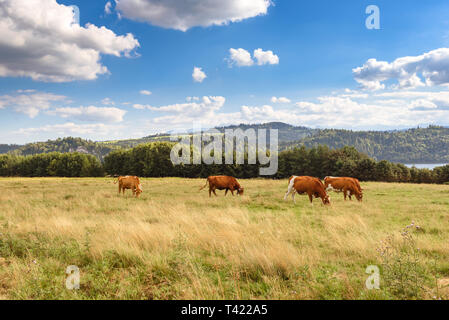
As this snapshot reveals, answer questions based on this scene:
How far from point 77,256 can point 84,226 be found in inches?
108

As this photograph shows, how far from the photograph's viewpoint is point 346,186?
62.5ft

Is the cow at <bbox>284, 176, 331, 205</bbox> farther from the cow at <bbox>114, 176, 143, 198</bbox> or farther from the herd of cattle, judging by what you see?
the cow at <bbox>114, 176, 143, 198</bbox>

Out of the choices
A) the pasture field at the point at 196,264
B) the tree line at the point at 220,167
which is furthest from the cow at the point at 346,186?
the tree line at the point at 220,167

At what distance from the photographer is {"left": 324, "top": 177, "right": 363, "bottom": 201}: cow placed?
60.9ft

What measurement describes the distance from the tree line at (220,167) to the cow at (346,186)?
52.0 meters

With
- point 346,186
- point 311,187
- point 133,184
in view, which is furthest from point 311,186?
point 133,184

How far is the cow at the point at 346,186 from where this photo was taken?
18558mm

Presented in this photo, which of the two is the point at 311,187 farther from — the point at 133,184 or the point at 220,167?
the point at 220,167

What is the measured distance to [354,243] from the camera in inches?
250

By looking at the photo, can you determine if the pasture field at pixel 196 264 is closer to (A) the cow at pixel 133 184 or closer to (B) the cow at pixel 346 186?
(B) the cow at pixel 346 186

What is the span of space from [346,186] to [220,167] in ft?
200
